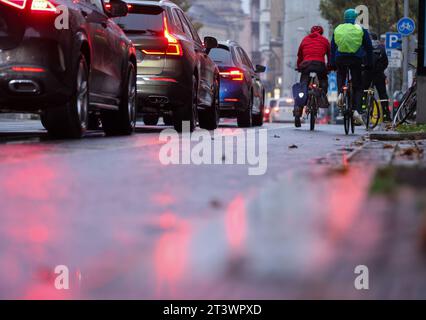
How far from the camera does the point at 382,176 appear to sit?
6.90 meters

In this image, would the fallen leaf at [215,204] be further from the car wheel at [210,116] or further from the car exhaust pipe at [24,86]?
the car wheel at [210,116]

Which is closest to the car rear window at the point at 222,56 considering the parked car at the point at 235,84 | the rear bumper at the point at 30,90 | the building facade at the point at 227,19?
the parked car at the point at 235,84

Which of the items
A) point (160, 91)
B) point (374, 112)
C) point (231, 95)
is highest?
point (160, 91)

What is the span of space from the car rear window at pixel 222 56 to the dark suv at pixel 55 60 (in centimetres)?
1042

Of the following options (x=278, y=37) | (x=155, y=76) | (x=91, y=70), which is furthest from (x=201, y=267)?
(x=278, y=37)

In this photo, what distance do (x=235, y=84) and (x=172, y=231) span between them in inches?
749

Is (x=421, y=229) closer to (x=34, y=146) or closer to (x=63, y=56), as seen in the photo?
(x=34, y=146)

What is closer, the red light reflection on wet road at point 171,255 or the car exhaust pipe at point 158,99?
the red light reflection on wet road at point 171,255

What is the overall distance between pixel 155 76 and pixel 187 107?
70cm

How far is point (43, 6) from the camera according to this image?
11.8 metres

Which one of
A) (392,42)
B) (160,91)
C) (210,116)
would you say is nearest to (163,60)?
(160,91)

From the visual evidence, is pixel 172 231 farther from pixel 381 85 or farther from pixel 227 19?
pixel 227 19

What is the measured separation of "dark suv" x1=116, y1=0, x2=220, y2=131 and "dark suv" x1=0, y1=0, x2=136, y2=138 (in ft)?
8.85

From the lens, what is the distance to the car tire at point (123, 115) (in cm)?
1495
